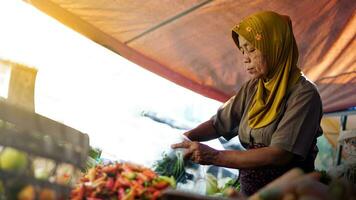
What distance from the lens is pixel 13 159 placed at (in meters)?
1.30

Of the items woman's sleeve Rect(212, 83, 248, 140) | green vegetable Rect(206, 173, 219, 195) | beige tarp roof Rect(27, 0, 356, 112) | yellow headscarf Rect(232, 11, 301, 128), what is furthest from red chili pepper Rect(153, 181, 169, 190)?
beige tarp roof Rect(27, 0, 356, 112)

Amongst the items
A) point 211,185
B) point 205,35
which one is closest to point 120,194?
point 211,185

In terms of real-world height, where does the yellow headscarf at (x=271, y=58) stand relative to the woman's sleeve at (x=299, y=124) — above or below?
above

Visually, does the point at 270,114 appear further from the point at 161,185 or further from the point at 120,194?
the point at 120,194

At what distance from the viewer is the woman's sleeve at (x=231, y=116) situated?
2588 millimetres

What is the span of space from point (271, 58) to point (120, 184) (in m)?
1.11

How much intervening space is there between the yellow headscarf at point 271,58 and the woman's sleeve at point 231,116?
180 millimetres

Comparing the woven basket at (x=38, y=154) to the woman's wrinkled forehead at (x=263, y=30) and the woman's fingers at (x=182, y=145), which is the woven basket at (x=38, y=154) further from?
the woman's wrinkled forehead at (x=263, y=30)

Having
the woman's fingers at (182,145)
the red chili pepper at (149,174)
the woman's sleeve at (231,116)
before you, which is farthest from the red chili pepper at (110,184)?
the woman's sleeve at (231,116)

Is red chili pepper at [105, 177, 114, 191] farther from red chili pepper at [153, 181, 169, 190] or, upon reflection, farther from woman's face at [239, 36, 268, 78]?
woman's face at [239, 36, 268, 78]

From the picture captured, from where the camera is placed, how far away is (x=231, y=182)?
268 centimetres

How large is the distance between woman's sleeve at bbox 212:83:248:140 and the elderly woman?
1.1 inches

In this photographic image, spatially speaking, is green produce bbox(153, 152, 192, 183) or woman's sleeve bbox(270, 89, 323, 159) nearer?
green produce bbox(153, 152, 192, 183)

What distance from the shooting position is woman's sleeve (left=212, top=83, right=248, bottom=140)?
2588 mm
